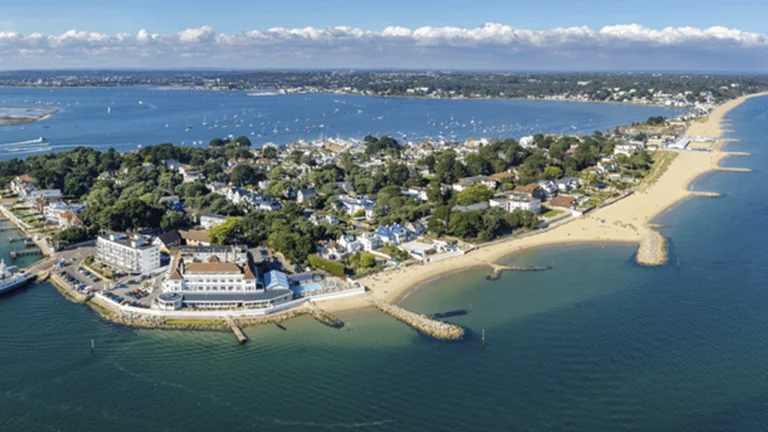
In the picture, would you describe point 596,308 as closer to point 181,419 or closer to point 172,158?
point 181,419

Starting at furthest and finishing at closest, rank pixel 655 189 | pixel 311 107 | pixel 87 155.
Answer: pixel 311 107, pixel 87 155, pixel 655 189

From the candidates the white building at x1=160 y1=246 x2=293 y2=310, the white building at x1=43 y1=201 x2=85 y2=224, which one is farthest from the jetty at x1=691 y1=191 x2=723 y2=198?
the white building at x1=43 y1=201 x2=85 y2=224

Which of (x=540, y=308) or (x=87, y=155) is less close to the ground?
(x=87, y=155)

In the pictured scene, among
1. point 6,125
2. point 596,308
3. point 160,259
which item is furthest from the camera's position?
point 6,125

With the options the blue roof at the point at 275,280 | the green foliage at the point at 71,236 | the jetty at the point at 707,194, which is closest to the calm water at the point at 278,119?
the jetty at the point at 707,194

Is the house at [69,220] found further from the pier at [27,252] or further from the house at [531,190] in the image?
the house at [531,190]

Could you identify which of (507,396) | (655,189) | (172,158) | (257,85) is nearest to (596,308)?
(507,396)
